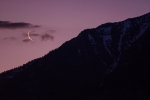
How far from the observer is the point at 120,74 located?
199500 mm

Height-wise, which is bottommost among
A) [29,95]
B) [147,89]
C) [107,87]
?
[147,89]

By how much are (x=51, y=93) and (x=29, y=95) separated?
48.1ft

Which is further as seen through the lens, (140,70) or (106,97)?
(140,70)

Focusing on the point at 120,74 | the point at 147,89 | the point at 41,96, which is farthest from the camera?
the point at 120,74

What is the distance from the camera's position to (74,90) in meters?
188

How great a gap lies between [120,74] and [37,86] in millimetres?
59289

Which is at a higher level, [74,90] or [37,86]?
[37,86]

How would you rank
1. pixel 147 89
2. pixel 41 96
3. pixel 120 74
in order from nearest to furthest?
pixel 147 89 → pixel 41 96 → pixel 120 74

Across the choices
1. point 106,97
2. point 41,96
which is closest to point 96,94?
point 106,97

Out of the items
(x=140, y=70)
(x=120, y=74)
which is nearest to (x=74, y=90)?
(x=120, y=74)

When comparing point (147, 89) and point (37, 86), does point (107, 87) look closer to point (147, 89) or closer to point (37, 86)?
point (147, 89)

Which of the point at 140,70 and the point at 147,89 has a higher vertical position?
the point at 140,70

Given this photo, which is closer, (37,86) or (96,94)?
(96,94)

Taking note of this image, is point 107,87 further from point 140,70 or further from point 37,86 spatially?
point 37,86
